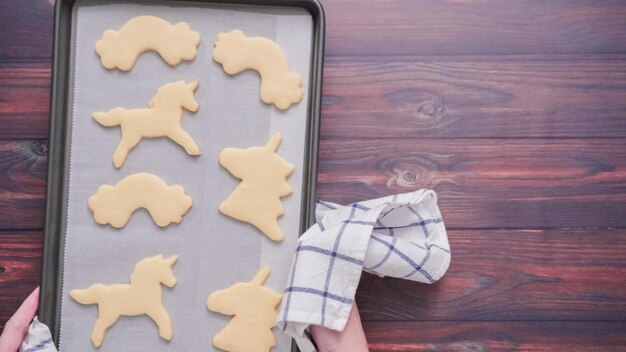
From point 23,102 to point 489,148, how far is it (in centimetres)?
63

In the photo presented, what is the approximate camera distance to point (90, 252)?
82 cm

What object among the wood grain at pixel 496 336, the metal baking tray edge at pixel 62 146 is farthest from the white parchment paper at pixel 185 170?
the wood grain at pixel 496 336

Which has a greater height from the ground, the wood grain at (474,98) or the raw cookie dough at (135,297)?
the wood grain at (474,98)

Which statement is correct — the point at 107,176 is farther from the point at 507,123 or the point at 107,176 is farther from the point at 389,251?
the point at 507,123

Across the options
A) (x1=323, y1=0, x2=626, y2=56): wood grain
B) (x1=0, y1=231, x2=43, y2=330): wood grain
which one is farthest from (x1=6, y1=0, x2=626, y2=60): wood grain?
(x1=0, y1=231, x2=43, y2=330): wood grain

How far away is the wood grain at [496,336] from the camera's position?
0.87 metres

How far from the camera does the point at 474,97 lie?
0.89 meters

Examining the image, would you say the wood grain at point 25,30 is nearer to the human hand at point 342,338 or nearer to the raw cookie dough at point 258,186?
the raw cookie dough at point 258,186

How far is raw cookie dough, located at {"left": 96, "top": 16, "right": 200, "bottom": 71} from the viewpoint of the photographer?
0.82 metres

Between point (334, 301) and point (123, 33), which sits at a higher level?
point (123, 33)

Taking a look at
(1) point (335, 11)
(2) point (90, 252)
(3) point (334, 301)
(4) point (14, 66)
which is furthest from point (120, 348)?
(1) point (335, 11)

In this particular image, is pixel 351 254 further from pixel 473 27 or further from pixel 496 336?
pixel 473 27

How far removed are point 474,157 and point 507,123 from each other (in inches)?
2.6

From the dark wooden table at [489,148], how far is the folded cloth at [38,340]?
31 centimetres
